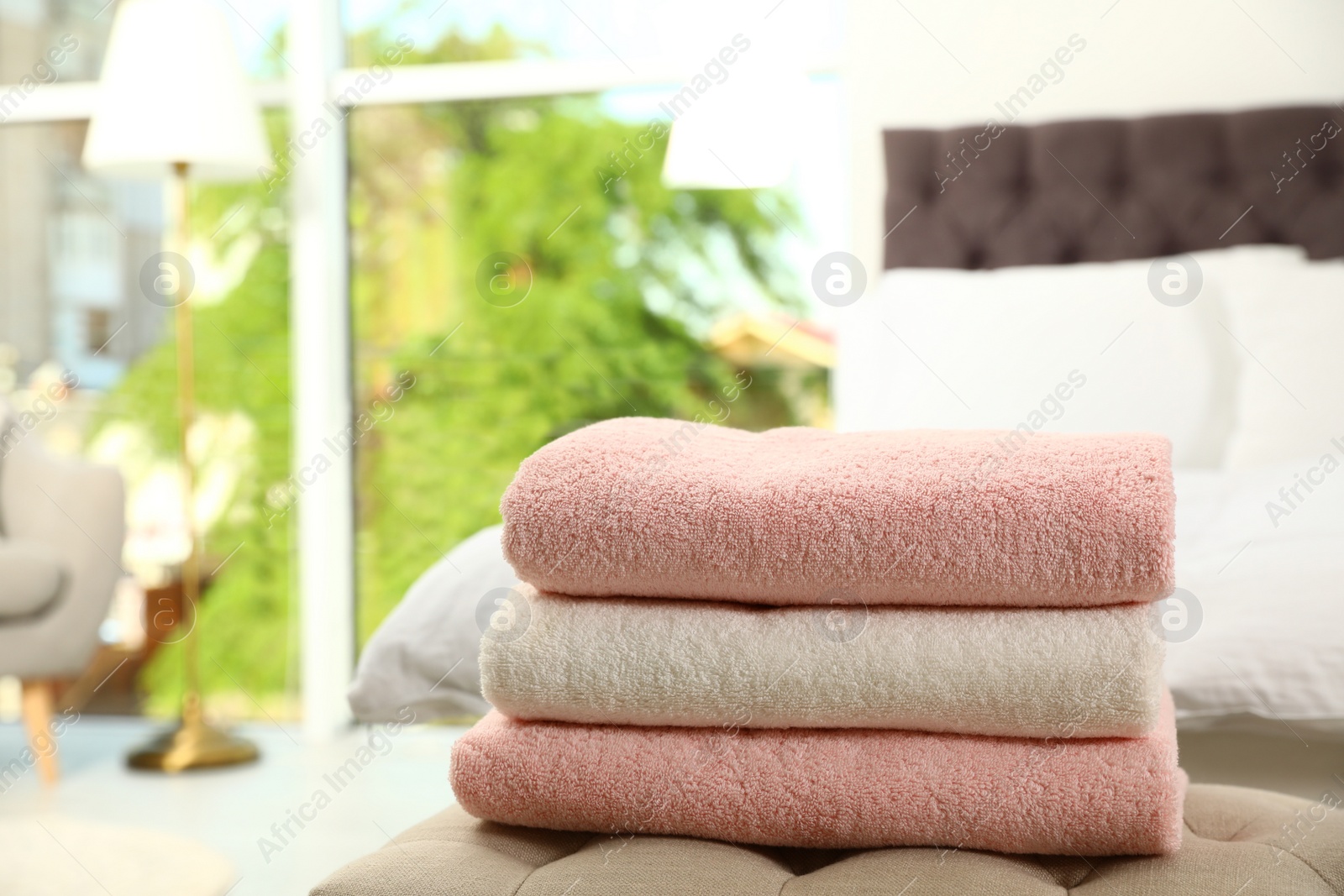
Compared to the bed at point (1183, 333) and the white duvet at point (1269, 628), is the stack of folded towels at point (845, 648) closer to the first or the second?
the bed at point (1183, 333)

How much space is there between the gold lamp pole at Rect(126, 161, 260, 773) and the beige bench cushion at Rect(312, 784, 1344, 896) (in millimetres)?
2196

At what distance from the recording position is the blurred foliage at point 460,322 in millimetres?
2893

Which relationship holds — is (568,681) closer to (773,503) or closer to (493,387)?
(773,503)

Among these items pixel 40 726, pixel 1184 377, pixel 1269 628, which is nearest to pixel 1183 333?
pixel 1184 377

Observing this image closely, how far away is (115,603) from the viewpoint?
3143 millimetres

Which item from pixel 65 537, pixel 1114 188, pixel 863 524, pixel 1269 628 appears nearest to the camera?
pixel 863 524

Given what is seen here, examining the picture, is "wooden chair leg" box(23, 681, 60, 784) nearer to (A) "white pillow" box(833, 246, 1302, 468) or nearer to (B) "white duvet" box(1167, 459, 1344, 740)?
(A) "white pillow" box(833, 246, 1302, 468)

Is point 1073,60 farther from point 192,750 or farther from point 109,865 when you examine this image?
point 192,750

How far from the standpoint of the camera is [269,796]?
2.47m

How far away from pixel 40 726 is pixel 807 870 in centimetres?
240

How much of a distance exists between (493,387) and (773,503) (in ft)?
7.82

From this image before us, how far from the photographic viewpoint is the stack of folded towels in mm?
655

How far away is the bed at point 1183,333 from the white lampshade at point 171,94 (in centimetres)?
148

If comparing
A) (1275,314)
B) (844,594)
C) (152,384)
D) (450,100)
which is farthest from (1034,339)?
(152,384)
